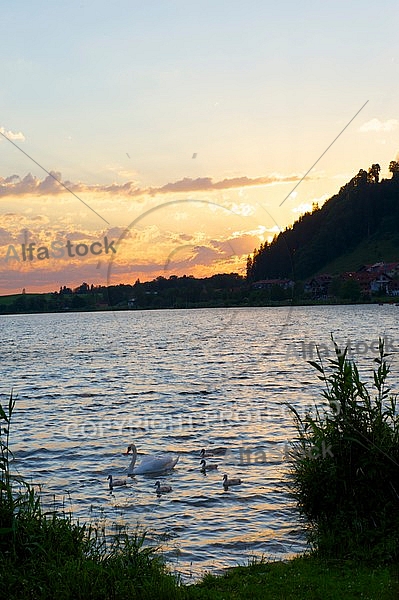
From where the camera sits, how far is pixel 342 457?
1257 cm

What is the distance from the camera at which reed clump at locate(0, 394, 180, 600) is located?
8.75 m

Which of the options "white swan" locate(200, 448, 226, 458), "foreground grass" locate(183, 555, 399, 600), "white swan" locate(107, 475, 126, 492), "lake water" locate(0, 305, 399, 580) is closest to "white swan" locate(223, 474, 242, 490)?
"lake water" locate(0, 305, 399, 580)

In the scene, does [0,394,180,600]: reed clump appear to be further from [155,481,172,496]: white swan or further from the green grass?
[155,481,172,496]: white swan

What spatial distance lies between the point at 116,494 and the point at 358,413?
28.4 ft

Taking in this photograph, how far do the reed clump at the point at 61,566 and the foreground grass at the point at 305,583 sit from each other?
0.79m

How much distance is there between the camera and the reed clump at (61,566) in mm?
8750

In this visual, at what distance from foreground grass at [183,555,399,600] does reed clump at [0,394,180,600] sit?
0.79 meters

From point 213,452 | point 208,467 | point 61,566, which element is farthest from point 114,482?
point 61,566

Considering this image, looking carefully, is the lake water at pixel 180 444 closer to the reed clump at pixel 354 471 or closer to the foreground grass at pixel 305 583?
the reed clump at pixel 354 471

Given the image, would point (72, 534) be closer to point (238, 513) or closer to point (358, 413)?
point (358, 413)

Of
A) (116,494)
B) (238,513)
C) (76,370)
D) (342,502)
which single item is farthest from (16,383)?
(342,502)

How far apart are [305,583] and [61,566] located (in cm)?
365

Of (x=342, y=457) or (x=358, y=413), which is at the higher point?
(x=358, y=413)

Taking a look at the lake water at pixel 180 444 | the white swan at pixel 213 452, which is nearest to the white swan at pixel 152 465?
the lake water at pixel 180 444
